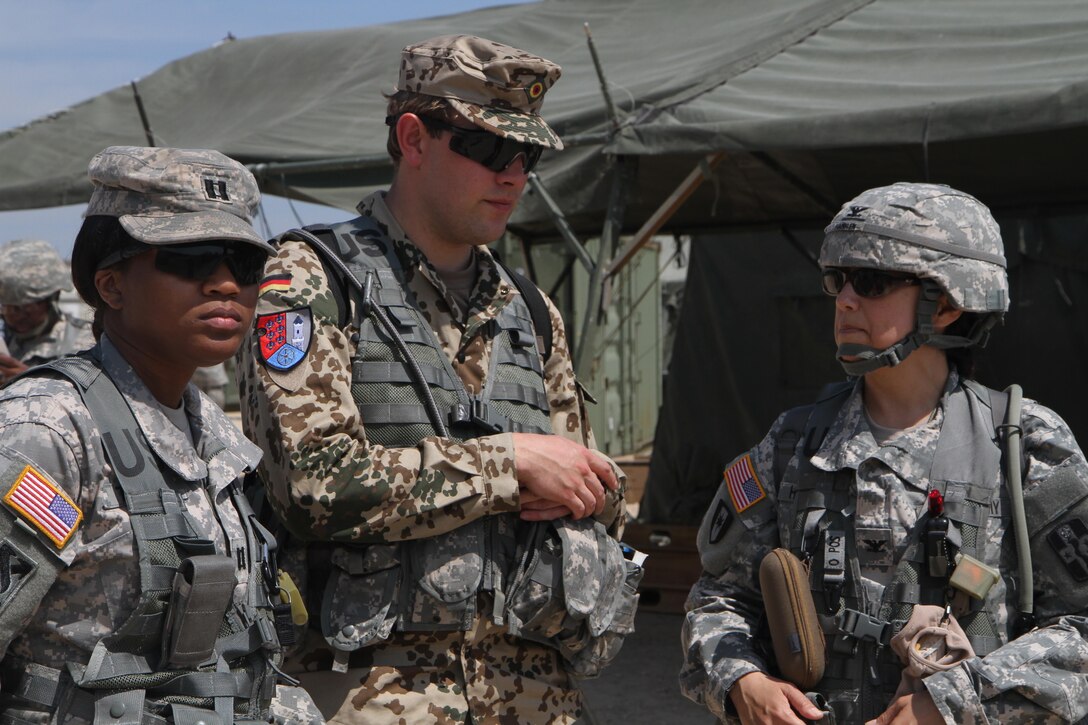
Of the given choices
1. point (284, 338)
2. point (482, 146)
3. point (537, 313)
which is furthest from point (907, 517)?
point (284, 338)

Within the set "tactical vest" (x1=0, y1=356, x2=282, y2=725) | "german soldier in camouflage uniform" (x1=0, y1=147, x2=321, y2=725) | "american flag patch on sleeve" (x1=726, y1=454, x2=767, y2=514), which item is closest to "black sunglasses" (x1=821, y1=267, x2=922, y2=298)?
"american flag patch on sleeve" (x1=726, y1=454, x2=767, y2=514)

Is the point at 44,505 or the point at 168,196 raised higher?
the point at 168,196

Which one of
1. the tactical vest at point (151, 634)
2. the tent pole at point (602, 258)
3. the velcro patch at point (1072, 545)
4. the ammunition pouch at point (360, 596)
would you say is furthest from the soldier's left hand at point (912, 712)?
the tent pole at point (602, 258)

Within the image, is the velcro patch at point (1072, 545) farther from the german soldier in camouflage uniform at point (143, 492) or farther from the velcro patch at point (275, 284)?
the velcro patch at point (275, 284)

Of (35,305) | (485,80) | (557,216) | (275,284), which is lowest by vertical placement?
(35,305)

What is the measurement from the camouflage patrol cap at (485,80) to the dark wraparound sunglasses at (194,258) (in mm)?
748

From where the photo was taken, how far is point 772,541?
8.64 ft

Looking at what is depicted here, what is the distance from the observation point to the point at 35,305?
646 centimetres

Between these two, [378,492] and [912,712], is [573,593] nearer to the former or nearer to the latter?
[378,492]

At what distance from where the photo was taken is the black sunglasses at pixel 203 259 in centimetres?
194

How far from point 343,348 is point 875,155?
4443 millimetres

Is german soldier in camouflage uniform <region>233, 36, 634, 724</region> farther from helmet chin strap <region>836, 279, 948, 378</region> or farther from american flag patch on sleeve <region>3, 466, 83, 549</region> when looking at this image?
american flag patch on sleeve <region>3, 466, 83, 549</region>

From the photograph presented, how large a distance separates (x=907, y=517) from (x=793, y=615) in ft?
1.06

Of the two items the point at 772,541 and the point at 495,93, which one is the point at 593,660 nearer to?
the point at 772,541
